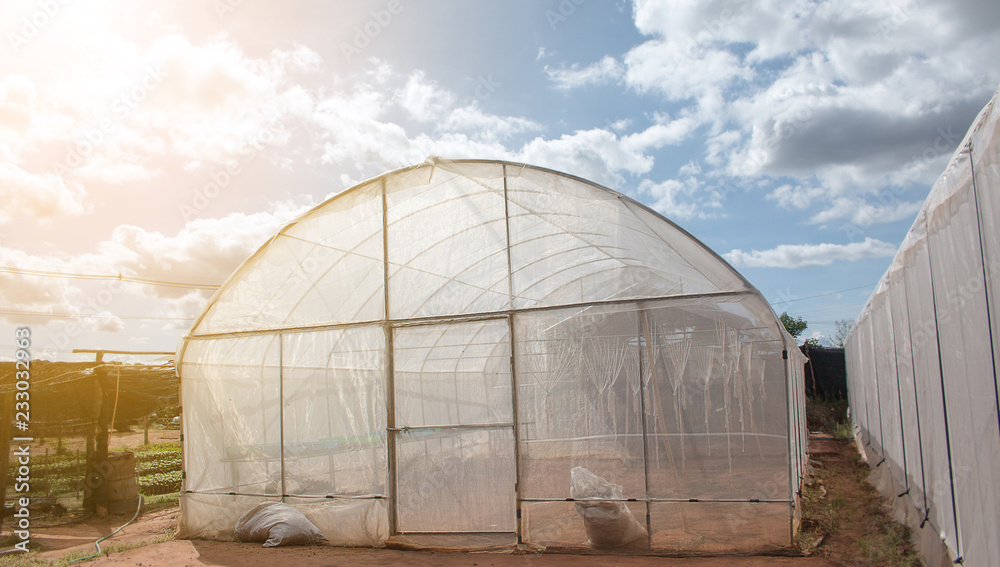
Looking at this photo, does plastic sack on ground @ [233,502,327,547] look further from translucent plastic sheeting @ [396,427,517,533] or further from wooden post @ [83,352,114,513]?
wooden post @ [83,352,114,513]

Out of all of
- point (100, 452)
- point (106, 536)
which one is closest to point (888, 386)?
point (106, 536)

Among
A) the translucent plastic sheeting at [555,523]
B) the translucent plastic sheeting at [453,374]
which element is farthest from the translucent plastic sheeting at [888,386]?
the translucent plastic sheeting at [453,374]

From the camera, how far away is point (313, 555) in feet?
23.7

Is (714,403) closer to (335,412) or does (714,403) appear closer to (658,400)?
(658,400)

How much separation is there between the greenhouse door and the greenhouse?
26 mm

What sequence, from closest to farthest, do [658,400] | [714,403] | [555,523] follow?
[714,403], [658,400], [555,523]

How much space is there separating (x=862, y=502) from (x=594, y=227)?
6172mm

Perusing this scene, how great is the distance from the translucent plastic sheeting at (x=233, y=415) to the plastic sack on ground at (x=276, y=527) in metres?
0.31

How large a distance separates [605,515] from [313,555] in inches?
137

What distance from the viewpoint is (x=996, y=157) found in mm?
3062

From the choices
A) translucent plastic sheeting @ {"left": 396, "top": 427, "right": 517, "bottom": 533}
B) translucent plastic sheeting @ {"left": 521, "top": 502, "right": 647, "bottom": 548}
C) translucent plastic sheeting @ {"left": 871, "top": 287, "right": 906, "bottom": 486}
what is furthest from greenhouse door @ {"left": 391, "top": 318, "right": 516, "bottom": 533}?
translucent plastic sheeting @ {"left": 871, "top": 287, "right": 906, "bottom": 486}

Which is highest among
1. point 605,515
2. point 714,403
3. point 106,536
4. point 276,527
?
point 714,403

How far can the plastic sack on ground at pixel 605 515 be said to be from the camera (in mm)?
6668

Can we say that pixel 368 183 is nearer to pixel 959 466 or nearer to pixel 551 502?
pixel 551 502
